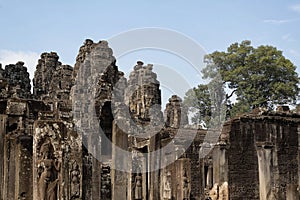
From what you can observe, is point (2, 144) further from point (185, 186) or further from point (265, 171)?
point (265, 171)

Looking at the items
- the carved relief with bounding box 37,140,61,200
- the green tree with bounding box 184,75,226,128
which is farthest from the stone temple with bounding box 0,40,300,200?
the green tree with bounding box 184,75,226,128

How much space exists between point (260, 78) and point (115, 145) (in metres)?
26.7

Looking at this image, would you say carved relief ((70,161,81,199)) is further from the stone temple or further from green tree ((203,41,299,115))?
green tree ((203,41,299,115))

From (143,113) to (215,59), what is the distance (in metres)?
16.8

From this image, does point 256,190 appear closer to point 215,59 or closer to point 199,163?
point 199,163

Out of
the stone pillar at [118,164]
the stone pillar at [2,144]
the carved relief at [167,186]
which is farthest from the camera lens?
the stone pillar at [118,164]

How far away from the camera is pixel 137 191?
51.8 ft

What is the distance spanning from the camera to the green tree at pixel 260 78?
131 feet

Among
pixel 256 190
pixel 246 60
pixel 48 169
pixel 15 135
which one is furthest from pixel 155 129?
pixel 246 60

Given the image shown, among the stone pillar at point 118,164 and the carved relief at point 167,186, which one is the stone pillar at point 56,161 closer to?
the carved relief at point 167,186

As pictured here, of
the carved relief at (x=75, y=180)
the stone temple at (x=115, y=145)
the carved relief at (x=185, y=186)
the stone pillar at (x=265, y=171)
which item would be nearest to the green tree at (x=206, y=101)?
the stone temple at (x=115, y=145)

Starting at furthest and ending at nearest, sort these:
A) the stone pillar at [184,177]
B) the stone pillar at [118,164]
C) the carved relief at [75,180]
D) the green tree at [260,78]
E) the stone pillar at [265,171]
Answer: the green tree at [260,78], the stone pillar at [265,171], the stone pillar at [118,164], the stone pillar at [184,177], the carved relief at [75,180]

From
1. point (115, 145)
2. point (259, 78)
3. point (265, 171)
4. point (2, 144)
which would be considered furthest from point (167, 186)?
point (259, 78)

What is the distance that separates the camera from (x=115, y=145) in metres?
15.1
